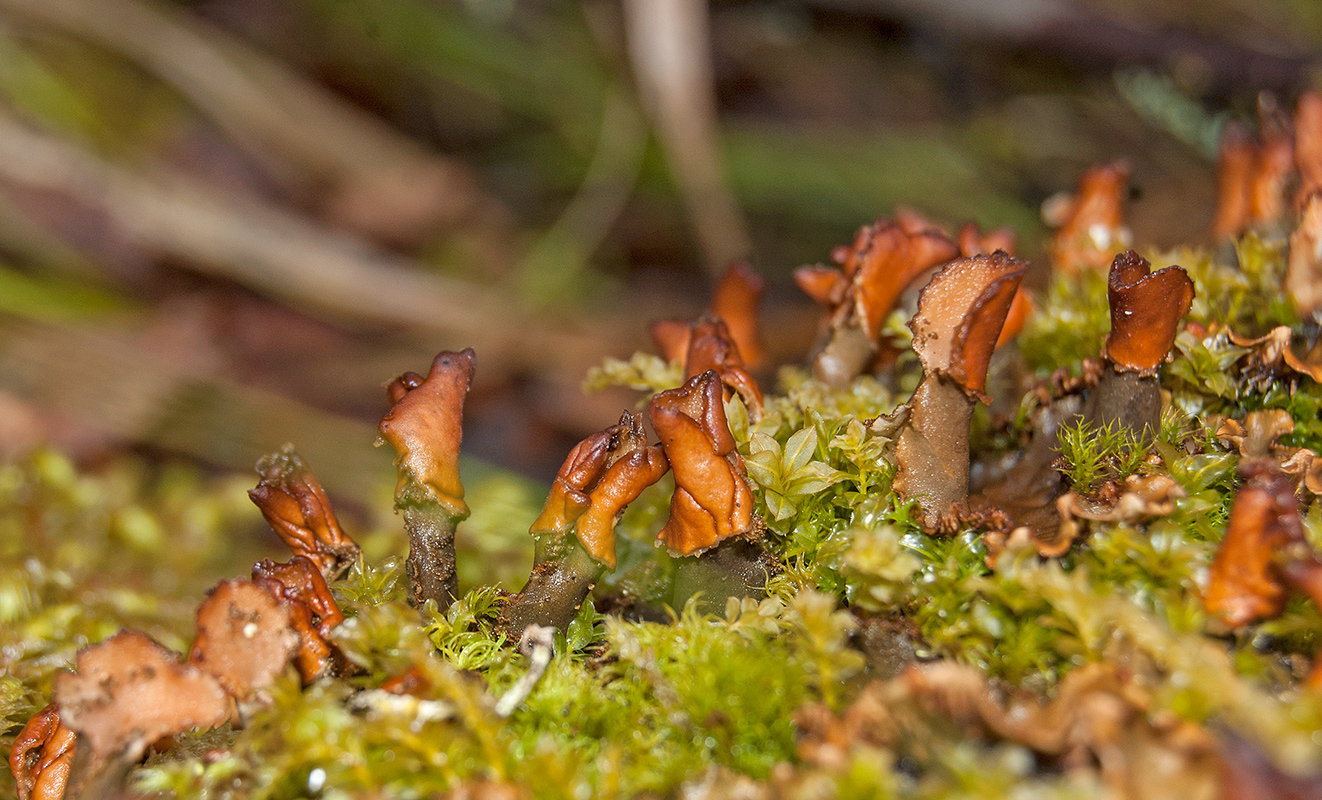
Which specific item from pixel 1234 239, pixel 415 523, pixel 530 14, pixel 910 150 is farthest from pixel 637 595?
pixel 530 14

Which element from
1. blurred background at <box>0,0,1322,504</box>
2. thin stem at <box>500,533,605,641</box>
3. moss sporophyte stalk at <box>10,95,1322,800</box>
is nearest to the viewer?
moss sporophyte stalk at <box>10,95,1322,800</box>

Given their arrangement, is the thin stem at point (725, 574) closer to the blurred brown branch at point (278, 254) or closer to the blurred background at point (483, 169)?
the blurred background at point (483, 169)

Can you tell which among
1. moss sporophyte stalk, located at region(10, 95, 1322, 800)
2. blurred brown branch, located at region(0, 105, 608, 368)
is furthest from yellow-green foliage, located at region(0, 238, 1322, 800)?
A: blurred brown branch, located at region(0, 105, 608, 368)

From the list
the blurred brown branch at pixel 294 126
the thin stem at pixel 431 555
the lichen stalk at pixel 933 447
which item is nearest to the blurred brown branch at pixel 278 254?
the blurred brown branch at pixel 294 126

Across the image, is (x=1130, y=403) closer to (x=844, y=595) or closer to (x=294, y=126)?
(x=844, y=595)

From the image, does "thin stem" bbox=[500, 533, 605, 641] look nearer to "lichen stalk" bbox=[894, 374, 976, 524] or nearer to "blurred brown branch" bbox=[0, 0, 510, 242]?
"lichen stalk" bbox=[894, 374, 976, 524]

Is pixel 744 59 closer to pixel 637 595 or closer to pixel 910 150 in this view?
pixel 910 150

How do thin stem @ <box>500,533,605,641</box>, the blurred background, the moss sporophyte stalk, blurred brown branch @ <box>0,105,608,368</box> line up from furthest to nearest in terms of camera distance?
blurred brown branch @ <box>0,105,608,368</box> → the blurred background → thin stem @ <box>500,533,605,641</box> → the moss sporophyte stalk

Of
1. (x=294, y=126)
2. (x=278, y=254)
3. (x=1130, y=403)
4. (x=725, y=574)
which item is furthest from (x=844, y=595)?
(x=294, y=126)
